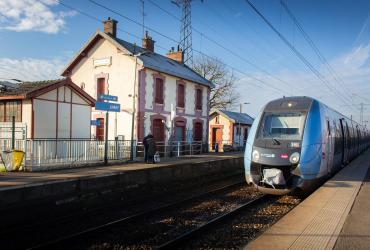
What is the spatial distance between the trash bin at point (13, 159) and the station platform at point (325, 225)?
10.2 m

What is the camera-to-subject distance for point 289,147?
10391 mm

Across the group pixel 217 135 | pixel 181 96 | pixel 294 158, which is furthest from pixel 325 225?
pixel 217 135

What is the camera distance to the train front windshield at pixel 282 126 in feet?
35.6

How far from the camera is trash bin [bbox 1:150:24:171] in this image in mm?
13914

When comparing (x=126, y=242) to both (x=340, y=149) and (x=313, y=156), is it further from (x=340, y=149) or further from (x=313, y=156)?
(x=340, y=149)

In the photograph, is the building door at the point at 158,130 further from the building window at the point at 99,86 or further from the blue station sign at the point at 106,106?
the blue station sign at the point at 106,106

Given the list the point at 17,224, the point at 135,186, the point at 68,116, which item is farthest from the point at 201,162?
the point at 17,224

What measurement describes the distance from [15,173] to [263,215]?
28.7 ft

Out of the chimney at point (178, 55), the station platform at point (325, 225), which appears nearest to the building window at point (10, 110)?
the station platform at point (325, 225)

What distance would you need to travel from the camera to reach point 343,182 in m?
11.5

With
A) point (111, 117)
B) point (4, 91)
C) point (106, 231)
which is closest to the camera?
point (106, 231)

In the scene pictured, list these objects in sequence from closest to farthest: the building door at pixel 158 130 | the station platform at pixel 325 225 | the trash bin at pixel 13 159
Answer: the station platform at pixel 325 225
the trash bin at pixel 13 159
the building door at pixel 158 130

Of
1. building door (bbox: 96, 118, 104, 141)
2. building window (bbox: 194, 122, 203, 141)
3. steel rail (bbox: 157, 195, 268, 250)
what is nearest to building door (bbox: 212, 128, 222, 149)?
building window (bbox: 194, 122, 203, 141)

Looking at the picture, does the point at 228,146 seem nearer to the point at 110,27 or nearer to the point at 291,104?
the point at 110,27
